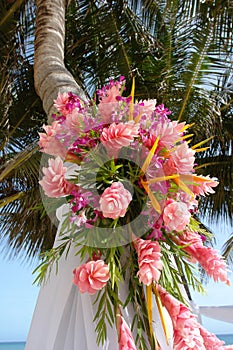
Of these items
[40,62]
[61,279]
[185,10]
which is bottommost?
[61,279]

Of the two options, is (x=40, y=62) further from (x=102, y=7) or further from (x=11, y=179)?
(x=11, y=179)

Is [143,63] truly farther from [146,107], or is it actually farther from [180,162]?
[180,162]

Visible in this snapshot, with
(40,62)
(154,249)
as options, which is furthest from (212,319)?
(154,249)

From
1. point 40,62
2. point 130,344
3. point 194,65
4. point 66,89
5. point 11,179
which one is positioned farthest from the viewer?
point 11,179

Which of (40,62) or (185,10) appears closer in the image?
(40,62)

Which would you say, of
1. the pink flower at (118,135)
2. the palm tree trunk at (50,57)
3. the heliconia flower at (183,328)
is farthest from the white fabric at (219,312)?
the pink flower at (118,135)

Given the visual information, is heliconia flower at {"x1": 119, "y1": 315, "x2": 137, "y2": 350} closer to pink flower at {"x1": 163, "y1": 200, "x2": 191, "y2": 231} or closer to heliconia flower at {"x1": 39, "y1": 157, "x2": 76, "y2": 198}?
pink flower at {"x1": 163, "y1": 200, "x2": 191, "y2": 231}

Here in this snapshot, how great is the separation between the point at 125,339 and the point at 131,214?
1.22ft

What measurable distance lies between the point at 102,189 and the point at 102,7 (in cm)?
430

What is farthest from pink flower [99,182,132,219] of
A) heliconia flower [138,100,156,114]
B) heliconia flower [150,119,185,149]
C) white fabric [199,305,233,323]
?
white fabric [199,305,233,323]

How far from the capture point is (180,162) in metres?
1.37

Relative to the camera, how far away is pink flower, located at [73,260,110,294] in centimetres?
122

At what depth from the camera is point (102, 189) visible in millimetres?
1381

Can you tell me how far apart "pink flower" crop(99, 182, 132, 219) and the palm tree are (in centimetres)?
310
